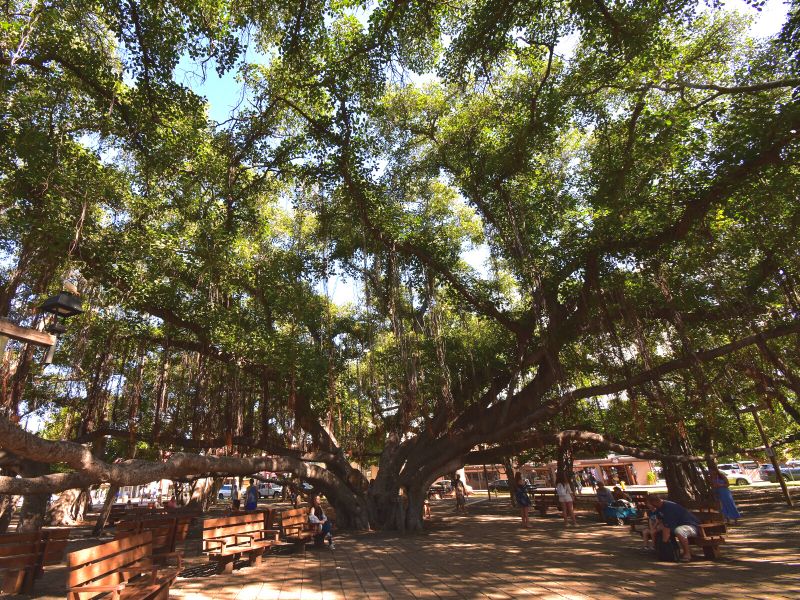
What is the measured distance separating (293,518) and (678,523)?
19.7ft

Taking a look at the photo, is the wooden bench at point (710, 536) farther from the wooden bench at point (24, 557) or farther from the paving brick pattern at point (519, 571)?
the wooden bench at point (24, 557)

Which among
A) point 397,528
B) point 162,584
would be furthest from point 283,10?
point 397,528

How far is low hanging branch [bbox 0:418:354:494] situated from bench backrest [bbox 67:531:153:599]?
572 millimetres

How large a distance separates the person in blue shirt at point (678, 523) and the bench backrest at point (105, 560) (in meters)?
5.88

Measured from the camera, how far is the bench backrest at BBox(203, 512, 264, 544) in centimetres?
543

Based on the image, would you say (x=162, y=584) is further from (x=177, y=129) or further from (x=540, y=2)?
(x=540, y=2)

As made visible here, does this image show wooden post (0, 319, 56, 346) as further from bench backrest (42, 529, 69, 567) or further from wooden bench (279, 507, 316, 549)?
wooden bench (279, 507, 316, 549)

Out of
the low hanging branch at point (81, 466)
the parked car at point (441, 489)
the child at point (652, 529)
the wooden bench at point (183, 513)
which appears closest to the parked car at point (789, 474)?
the parked car at point (441, 489)

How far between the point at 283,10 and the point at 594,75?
512 centimetres

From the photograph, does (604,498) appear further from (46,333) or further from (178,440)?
(46,333)

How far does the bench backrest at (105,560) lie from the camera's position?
3045mm

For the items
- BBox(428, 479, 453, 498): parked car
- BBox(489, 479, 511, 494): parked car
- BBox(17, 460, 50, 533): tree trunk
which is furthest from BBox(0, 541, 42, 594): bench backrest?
BBox(489, 479, 511, 494): parked car

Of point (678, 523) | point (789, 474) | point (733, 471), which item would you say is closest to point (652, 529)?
point (678, 523)

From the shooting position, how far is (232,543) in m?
5.66
